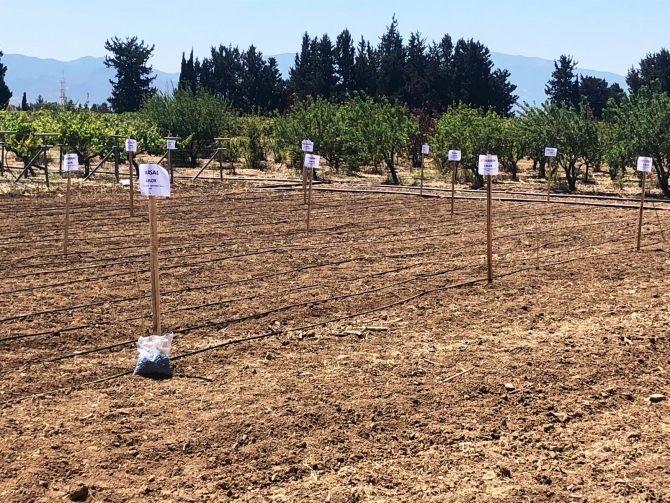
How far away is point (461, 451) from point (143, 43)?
62324mm

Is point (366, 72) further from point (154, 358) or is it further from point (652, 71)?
point (154, 358)

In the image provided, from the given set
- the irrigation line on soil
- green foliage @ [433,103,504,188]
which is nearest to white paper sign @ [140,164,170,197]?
the irrigation line on soil

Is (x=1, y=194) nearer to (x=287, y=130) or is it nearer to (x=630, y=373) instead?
(x=287, y=130)

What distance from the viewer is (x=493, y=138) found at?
21.8m

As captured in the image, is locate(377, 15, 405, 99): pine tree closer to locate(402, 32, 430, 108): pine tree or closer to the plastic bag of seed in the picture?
locate(402, 32, 430, 108): pine tree

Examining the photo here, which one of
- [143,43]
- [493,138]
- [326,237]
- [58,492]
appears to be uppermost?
[143,43]

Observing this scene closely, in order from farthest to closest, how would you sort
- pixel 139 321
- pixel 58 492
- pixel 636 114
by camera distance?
pixel 636 114
pixel 139 321
pixel 58 492

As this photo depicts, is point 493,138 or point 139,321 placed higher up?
point 493,138

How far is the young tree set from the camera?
1893 inches

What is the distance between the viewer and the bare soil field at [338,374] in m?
3.74

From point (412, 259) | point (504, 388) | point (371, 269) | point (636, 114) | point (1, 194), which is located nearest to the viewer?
point (504, 388)

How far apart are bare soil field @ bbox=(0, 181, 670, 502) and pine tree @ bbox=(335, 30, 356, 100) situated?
4392 cm

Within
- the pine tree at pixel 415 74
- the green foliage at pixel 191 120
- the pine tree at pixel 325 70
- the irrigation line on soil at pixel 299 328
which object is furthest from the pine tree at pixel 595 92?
the irrigation line on soil at pixel 299 328

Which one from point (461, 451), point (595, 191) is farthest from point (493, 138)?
point (461, 451)
